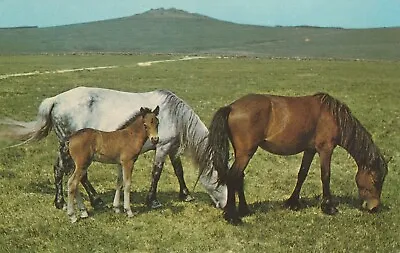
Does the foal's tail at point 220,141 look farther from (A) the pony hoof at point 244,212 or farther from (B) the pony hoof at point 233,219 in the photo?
(A) the pony hoof at point 244,212

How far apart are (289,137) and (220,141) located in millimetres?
1538

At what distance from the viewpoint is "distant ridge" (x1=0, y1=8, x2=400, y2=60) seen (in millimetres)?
101562

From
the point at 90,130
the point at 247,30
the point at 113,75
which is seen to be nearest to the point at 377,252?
the point at 90,130

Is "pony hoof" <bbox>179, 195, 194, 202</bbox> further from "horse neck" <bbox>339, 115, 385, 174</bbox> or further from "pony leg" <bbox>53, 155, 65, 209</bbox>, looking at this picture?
"horse neck" <bbox>339, 115, 385, 174</bbox>

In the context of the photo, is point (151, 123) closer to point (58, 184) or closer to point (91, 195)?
point (91, 195)

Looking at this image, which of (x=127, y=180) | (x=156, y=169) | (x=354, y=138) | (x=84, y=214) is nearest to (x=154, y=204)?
(x=156, y=169)

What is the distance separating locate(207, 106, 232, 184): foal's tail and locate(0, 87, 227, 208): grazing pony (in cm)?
83

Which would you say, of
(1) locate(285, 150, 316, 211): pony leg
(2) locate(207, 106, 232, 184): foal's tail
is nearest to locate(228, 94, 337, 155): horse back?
(2) locate(207, 106, 232, 184): foal's tail

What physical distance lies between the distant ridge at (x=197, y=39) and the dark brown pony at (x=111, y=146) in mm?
79382

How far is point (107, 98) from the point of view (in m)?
12.8

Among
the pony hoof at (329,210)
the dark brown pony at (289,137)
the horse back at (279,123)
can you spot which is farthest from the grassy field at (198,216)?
the horse back at (279,123)

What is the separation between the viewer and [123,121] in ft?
40.7

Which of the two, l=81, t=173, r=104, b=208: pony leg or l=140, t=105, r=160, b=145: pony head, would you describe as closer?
l=140, t=105, r=160, b=145: pony head

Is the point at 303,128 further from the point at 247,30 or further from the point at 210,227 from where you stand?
the point at 247,30
